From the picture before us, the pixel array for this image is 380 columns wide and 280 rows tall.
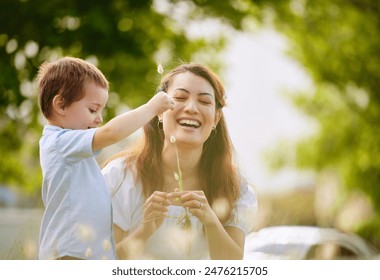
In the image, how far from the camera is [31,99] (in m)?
6.15

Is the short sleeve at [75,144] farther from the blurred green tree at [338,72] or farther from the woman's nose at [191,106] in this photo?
the blurred green tree at [338,72]

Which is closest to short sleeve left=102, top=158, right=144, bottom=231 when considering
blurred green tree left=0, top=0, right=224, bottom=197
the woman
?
the woman

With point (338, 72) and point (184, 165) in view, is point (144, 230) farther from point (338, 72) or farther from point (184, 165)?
point (338, 72)

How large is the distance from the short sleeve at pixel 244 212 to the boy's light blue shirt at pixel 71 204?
0.48m

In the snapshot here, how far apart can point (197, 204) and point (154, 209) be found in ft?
0.47

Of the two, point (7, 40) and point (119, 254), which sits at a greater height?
point (7, 40)

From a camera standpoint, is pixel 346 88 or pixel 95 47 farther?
pixel 346 88

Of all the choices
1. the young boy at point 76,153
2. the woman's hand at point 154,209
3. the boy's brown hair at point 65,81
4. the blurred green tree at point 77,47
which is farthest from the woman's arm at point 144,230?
the blurred green tree at point 77,47

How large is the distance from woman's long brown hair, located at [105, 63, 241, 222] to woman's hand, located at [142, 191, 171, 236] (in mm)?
164

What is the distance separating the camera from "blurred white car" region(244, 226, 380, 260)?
3316mm

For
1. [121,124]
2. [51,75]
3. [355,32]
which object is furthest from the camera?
[355,32]

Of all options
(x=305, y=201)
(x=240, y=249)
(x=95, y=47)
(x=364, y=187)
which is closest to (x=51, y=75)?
(x=240, y=249)

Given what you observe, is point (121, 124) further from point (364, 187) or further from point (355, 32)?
point (364, 187)
